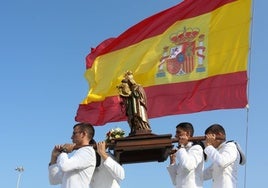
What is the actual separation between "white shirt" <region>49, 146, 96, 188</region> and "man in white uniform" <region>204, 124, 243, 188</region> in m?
1.65

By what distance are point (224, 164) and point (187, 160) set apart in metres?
0.53

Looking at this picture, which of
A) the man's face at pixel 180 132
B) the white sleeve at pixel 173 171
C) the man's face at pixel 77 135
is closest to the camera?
the man's face at pixel 77 135

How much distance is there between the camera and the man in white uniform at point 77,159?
6.26 m

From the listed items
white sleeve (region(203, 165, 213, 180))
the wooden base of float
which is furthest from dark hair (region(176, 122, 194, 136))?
white sleeve (region(203, 165, 213, 180))

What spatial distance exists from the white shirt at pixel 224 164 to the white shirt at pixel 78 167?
5.41 feet

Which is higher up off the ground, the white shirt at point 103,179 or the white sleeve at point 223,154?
the white sleeve at point 223,154

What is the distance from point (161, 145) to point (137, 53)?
5.25 m

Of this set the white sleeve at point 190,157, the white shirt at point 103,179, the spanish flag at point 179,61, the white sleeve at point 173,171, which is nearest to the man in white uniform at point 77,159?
the white shirt at point 103,179

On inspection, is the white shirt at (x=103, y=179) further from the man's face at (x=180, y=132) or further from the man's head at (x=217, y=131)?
the man's head at (x=217, y=131)

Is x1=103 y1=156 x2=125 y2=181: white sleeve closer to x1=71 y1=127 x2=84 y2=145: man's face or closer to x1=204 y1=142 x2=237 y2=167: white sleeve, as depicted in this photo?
x1=71 y1=127 x2=84 y2=145: man's face

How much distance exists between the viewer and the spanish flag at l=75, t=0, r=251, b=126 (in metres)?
10.3

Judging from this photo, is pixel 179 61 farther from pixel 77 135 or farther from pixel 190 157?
pixel 77 135

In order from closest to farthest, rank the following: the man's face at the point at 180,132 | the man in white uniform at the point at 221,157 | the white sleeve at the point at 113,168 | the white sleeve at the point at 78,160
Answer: the white sleeve at the point at 78,160
the white sleeve at the point at 113,168
the man in white uniform at the point at 221,157
the man's face at the point at 180,132

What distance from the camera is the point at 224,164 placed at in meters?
6.39
